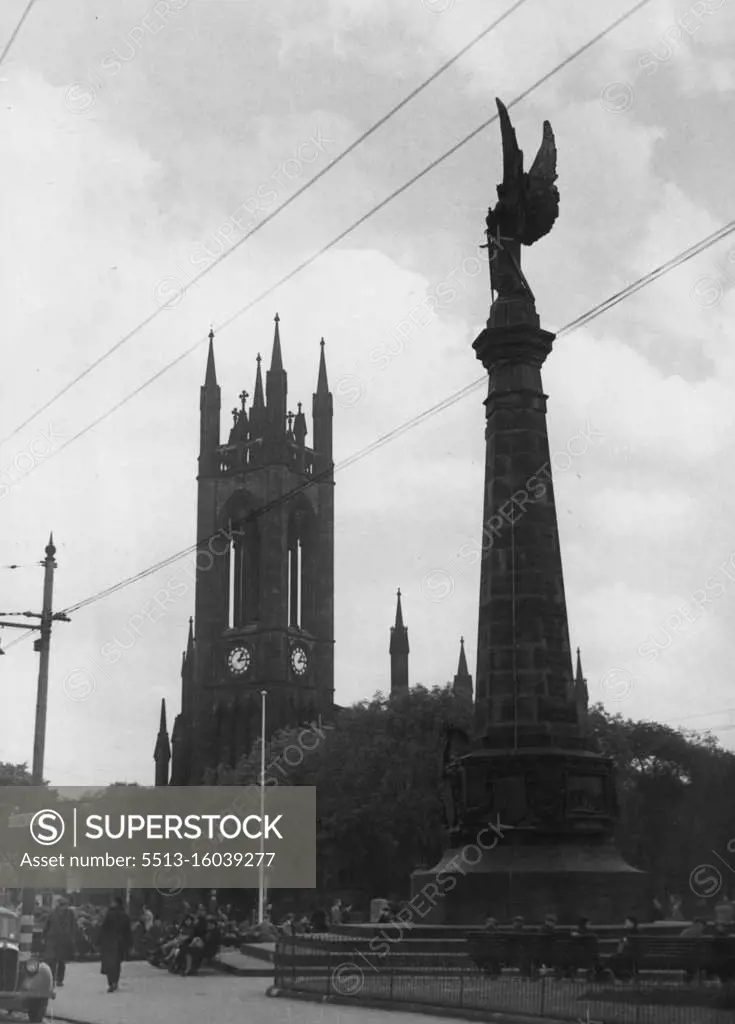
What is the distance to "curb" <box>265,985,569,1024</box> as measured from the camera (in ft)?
60.4

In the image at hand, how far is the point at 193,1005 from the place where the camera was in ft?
72.0

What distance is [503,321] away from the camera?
96.3 feet

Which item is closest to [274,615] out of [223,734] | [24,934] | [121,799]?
[223,734]

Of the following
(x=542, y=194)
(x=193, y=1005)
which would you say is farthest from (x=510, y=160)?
(x=193, y=1005)

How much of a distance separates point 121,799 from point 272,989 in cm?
6100

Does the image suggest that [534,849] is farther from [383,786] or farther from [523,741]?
[383,786]

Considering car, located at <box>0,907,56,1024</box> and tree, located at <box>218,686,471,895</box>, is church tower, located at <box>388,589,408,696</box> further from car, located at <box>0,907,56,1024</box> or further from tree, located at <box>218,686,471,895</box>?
car, located at <box>0,907,56,1024</box>

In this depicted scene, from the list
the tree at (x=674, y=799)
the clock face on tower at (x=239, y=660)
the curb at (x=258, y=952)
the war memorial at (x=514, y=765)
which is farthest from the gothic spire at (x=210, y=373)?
the war memorial at (x=514, y=765)

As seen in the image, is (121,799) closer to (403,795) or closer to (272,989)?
(403,795)

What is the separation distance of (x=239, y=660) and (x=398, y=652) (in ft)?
37.0

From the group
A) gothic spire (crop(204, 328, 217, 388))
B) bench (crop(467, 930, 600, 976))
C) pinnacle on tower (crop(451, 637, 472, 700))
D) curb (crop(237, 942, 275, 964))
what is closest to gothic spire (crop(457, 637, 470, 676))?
pinnacle on tower (crop(451, 637, 472, 700))

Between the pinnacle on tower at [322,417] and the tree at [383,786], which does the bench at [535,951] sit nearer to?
the tree at [383,786]

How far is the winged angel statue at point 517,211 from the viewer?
98.0ft

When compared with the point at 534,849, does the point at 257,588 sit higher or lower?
higher
